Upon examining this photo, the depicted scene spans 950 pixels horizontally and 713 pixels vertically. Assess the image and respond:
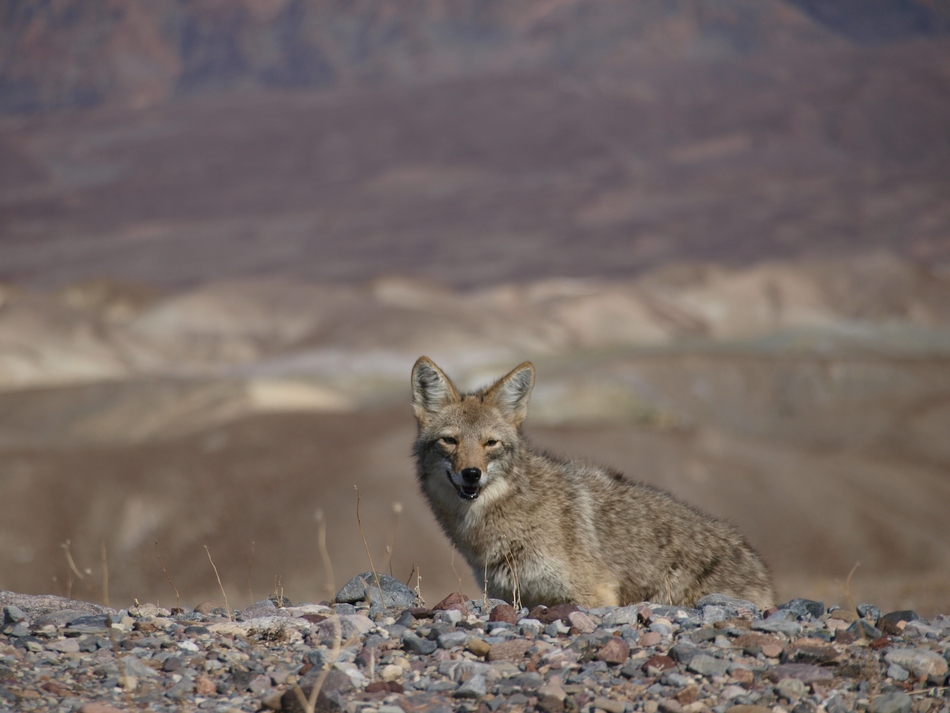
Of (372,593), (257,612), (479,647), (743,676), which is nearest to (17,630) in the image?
(257,612)

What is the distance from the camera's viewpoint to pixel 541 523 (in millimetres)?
7391

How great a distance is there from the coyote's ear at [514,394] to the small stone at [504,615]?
5.22 feet

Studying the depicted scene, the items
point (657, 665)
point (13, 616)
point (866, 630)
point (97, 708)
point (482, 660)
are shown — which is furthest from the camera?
point (13, 616)

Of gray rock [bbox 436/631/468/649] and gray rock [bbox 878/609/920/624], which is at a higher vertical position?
gray rock [bbox 436/631/468/649]

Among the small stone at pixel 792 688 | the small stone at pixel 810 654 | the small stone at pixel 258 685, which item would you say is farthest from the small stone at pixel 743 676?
the small stone at pixel 258 685

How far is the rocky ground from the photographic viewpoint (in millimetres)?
5262

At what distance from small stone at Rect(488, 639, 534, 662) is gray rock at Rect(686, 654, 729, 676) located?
861mm

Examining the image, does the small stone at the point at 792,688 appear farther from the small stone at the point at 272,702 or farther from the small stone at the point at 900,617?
the small stone at the point at 272,702

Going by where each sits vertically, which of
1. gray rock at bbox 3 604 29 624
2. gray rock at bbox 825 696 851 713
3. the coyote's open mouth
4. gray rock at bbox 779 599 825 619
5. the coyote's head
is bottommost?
gray rock at bbox 825 696 851 713

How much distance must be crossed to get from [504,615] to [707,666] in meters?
1.29

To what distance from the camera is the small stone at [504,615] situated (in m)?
6.45

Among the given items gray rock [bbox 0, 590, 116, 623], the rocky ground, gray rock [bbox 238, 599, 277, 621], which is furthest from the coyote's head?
gray rock [bbox 0, 590, 116, 623]

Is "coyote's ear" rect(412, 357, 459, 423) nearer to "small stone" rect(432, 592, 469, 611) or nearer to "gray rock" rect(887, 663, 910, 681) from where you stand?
"small stone" rect(432, 592, 469, 611)

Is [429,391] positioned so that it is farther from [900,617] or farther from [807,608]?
[900,617]
